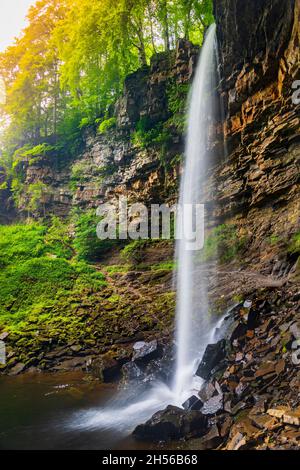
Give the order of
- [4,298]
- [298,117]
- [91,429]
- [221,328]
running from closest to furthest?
[91,429] < [221,328] < [298,117] < [4,298]

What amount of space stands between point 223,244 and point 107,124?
508 inches

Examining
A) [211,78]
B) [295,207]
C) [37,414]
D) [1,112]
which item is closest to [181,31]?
[211,78]

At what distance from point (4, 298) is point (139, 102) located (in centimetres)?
1459

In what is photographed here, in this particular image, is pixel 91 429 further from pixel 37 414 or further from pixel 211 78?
pixel 211 78

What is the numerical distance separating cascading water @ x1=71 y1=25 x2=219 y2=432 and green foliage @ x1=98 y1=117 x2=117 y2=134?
6.76 metres

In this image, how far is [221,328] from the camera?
34.2ft

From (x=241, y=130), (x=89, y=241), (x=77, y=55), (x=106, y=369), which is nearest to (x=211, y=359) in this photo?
(x=106, y=369)

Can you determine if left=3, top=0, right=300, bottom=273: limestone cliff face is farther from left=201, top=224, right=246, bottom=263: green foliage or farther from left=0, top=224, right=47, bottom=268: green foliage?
left=0, top=224, right=47, bottom=268: green foliage

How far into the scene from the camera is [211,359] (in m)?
8.77

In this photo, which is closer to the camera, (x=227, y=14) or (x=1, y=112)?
(x=227, y=14)

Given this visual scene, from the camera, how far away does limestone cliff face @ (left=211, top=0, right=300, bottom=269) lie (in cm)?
1337

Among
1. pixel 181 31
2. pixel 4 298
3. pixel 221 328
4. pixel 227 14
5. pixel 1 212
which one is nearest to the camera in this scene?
pixel 221 328

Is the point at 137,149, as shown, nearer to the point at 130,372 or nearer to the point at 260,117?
the point at 260,117

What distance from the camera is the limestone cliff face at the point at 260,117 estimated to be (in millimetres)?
13367
